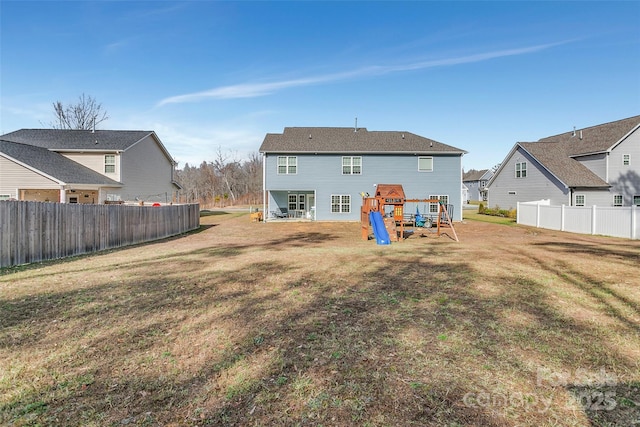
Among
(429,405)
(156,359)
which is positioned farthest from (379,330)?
(156,359)

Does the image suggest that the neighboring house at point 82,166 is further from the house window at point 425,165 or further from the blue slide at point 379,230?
the house window at point 425,165

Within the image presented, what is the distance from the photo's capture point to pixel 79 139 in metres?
24.3

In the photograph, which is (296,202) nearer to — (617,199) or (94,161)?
(94,161)

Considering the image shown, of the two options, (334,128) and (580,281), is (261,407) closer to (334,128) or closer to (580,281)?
(580,281)

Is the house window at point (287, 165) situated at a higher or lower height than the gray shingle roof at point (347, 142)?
lower

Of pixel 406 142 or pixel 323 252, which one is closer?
pixel 323 252

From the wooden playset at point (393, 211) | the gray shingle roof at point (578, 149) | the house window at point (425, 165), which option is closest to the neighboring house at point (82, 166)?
the wooden playset at point (393, 211)

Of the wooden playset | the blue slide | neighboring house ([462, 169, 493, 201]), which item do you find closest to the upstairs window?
the wooden playset

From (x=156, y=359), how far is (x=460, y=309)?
454 cm

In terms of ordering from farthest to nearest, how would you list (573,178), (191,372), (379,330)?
(573,178)
(379,330)
(191,372)

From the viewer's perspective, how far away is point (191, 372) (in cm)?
339

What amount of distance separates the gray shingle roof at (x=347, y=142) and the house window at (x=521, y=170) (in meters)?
8.91

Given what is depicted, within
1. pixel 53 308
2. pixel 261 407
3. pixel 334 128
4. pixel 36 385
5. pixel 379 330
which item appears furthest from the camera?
pixel 334 128

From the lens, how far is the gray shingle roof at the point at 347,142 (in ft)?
80.9
